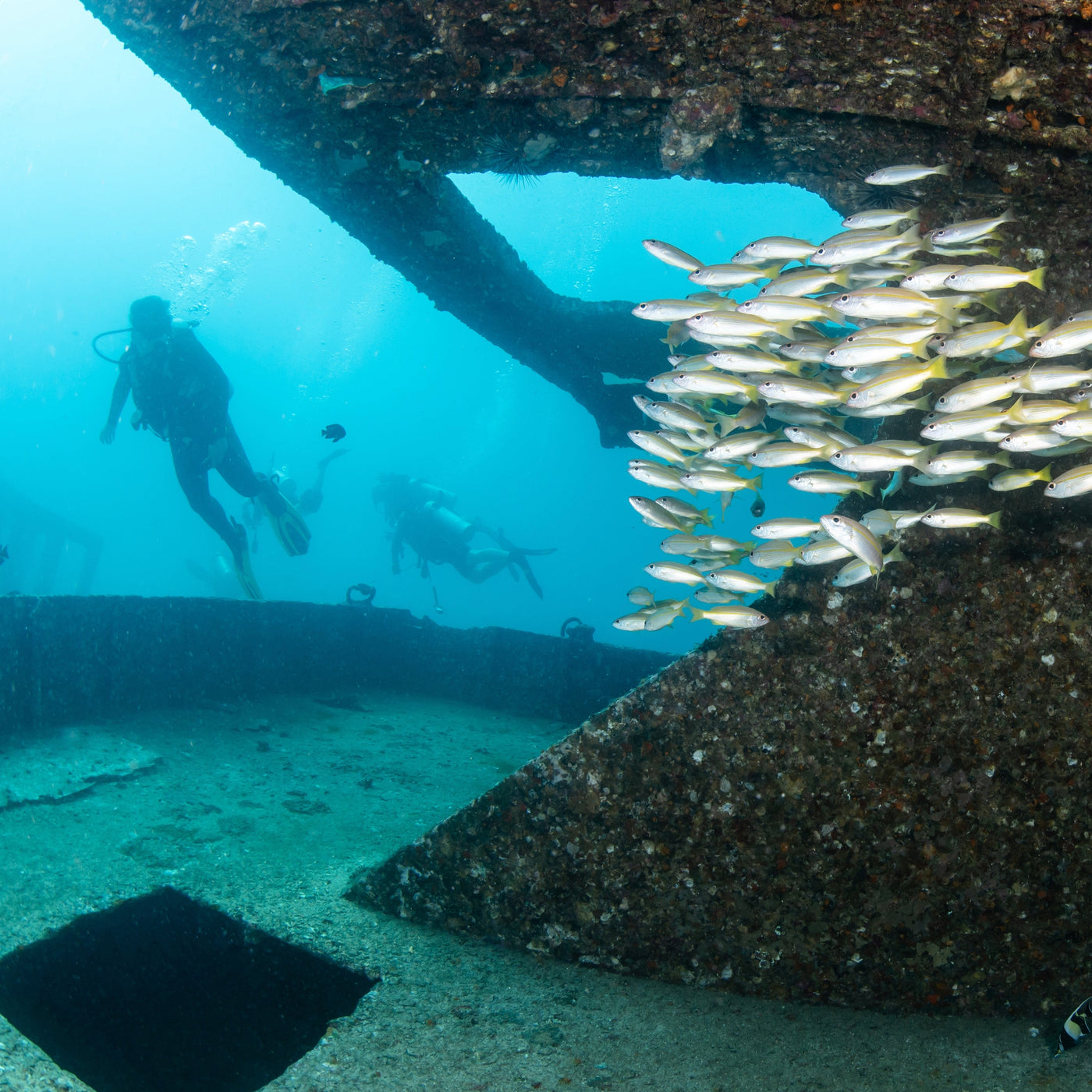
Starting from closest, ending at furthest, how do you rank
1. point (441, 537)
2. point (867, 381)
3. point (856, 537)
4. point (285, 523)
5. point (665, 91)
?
point (856, 537) → point (867, 381) → point (665, 91) → point (285, 523) → point (441, 537)

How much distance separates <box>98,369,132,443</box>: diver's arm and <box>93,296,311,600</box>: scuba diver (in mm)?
14

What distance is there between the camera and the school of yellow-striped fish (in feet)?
7.87

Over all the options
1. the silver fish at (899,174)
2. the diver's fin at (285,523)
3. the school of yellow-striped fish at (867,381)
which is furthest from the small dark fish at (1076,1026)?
the diver's fin at (285,523)

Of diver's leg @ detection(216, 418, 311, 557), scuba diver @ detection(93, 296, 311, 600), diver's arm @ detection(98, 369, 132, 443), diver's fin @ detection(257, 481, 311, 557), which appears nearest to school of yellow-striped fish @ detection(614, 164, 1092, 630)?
diver's leg @ detection(216, 418, 311, 557)

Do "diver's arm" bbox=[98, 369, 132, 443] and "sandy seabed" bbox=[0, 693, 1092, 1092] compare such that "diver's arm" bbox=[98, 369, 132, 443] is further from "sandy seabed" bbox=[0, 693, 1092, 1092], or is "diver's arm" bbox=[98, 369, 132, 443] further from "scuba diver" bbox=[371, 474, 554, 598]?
"scuba diver" bbox=[371, 474, 554, 598]

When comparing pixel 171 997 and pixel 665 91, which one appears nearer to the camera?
pixel 665 91

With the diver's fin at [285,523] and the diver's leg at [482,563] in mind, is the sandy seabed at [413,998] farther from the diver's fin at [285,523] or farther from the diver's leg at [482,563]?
the diver's leg at [482,563]

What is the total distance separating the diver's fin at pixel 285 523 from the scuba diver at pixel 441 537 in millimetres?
6871

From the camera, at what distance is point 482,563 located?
20562 mm

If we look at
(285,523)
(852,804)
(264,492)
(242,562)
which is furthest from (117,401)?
(852,804)

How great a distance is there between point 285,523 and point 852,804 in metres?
11.6

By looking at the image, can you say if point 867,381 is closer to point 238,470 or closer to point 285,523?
point 238,470

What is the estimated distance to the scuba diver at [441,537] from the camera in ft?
66.3

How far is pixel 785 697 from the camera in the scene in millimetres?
2611
